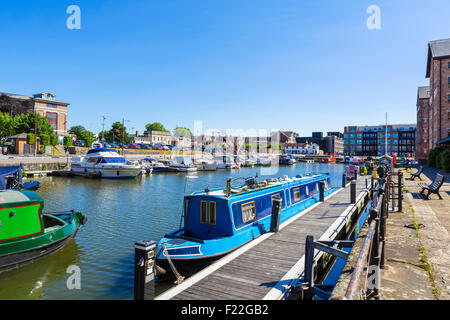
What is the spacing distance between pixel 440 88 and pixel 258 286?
58.8 meters

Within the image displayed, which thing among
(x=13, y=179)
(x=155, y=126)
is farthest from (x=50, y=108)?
(x=13, y=179)

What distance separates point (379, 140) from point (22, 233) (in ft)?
526

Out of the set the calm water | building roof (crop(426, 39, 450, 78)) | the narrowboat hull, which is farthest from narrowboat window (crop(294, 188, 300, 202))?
building roof (crop(426, 39, 450, 78))

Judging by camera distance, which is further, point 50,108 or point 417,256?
point 50,108

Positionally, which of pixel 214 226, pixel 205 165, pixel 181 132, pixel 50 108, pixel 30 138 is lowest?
pixel 214 226

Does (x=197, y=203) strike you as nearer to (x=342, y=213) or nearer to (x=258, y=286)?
(x=258, y=286)

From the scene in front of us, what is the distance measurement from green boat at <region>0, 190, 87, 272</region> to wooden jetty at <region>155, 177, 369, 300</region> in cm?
733

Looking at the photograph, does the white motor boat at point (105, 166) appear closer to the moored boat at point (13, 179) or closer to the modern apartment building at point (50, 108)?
the moored boat at point (13, 179)

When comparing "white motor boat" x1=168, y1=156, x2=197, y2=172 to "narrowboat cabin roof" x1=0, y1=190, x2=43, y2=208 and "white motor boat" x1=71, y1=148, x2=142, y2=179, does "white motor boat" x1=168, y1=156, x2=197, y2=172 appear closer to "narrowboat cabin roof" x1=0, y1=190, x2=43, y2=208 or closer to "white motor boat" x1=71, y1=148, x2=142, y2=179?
"white motor boat" x1=71, y1=148, x2=142, y2=179

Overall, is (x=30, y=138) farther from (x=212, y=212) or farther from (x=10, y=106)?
(x=212, y=212)

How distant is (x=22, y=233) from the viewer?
38.3 feet

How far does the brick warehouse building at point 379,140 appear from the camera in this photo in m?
145
